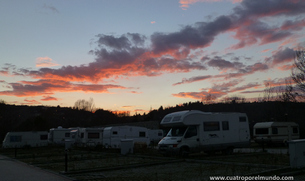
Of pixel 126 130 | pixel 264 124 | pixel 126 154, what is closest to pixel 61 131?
pixel 126 130

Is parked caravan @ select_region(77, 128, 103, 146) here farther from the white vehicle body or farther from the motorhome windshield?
the motorhome windshield

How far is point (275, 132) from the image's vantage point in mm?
33875

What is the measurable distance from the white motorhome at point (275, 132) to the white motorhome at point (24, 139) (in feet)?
107

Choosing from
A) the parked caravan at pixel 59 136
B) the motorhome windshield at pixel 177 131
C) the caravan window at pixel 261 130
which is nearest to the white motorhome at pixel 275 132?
the caravan window at pixel 261 130

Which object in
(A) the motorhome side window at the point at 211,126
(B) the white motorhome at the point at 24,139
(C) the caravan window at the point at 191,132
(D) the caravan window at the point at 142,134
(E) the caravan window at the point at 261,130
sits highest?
(A) the motorhome side window at the point at 211,126

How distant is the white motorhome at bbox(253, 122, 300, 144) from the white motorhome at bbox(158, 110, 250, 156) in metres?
12.6

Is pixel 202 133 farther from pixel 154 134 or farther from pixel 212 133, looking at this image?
pixel 154 134

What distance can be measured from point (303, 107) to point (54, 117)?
113676mm

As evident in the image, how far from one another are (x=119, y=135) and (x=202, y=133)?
17.0m

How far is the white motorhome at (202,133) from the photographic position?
64.9 ft

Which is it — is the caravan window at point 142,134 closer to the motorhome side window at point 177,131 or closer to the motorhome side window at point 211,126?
the motorhome side window at point 177,131

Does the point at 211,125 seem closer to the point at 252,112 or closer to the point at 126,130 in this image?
the point at 126,130

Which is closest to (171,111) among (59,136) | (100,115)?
(100,115)

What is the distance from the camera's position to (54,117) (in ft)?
449
